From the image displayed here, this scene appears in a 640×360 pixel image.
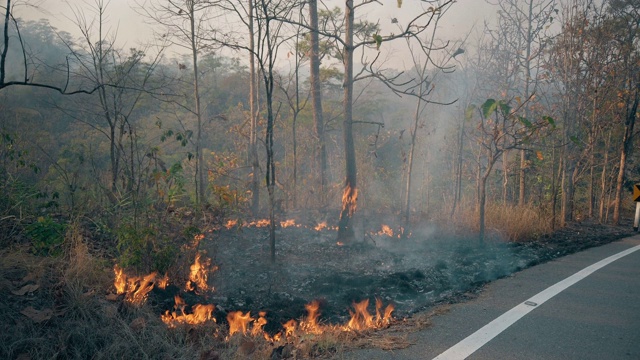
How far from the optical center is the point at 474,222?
33.4 ft

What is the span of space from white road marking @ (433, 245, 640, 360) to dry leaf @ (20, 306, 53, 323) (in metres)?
3.62

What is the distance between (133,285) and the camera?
4973mm

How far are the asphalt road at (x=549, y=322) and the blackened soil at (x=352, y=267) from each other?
20.7 inches

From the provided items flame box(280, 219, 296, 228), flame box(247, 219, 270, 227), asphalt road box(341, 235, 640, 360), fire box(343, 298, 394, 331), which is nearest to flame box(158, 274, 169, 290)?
fire box(343, 298, 394, 331)

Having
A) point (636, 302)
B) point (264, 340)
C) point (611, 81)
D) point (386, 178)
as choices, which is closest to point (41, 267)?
point (264, 340)

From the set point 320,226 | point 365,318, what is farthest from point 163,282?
point 320,226

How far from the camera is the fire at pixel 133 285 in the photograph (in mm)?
4723

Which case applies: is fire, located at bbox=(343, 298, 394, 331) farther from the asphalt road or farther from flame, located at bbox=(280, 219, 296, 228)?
flame, located at bbox=(280, 219, 296, 228)

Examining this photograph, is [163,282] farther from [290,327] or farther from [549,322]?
[549,322]

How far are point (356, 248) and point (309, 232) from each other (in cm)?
151

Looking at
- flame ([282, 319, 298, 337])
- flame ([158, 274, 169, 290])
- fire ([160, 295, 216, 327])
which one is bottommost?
flame ([282, 319, 298, 337])

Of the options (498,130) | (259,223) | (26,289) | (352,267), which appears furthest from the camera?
(259,223)

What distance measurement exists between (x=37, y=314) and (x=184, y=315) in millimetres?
1397

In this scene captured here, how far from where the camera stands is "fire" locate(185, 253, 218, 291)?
5980mm
